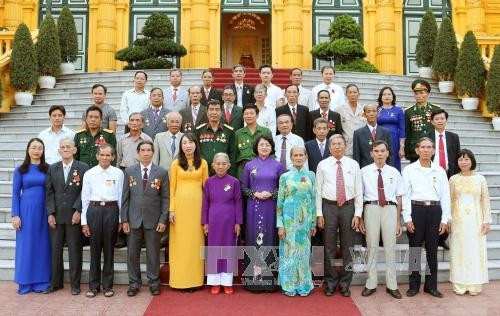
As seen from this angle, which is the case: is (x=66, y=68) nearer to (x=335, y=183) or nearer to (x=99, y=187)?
(x=99, y=187)

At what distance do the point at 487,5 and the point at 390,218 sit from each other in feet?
52.9

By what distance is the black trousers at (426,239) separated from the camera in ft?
19.7

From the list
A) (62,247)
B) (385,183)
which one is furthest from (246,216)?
(62,247)

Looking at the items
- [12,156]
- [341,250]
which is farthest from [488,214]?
[12,156]

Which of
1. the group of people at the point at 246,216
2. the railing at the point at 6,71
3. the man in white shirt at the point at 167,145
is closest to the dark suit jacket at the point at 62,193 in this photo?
the group of people at the point at 246,216

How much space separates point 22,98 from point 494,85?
11.5 m

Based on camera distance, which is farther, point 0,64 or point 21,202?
point 0,64

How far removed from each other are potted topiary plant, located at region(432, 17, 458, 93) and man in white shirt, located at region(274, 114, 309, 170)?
8535 millimetres

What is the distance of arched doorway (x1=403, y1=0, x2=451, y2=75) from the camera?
1886 cm

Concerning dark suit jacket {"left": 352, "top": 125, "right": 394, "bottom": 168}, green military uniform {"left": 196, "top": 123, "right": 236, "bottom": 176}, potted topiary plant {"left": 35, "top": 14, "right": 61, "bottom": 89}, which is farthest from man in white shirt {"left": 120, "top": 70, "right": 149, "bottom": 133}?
potted topiary plant {"left": 35, "top": 14, "right": 61, "bottom": 89}

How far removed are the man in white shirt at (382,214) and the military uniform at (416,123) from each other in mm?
1433

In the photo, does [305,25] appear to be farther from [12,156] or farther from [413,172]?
[413,172]

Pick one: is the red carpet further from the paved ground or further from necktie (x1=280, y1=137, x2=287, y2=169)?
necktie (x1=280, y1=137, x2=287, y2=169)

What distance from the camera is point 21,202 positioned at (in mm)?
6133
